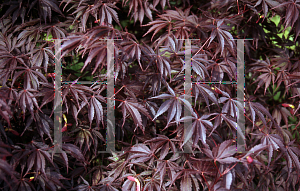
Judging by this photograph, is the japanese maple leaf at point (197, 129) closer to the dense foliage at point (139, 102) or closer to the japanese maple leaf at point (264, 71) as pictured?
the dense foliage at point (139, 102)

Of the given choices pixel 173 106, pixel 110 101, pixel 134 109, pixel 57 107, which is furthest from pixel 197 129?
pixel 57 107

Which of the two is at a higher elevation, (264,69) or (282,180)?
(264,69)

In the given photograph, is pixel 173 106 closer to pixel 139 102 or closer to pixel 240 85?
pixel 139 102

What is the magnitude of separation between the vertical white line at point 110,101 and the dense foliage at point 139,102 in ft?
0.13

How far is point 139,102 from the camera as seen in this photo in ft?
4.84

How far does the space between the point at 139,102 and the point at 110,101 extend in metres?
0.19

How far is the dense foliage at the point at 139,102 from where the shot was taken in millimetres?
1343

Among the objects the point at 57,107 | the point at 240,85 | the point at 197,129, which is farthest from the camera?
the point at 240,85

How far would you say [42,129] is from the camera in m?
1.46

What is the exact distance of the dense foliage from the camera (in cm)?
134

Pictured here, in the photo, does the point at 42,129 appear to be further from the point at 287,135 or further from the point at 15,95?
the point at 287,135

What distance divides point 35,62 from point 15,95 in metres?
0.27

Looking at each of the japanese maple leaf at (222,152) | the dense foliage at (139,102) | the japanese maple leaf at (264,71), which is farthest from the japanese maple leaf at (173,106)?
the japanese maple leaf at (264,71)

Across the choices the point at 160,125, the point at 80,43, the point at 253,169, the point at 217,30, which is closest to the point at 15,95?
the point at 80,43
